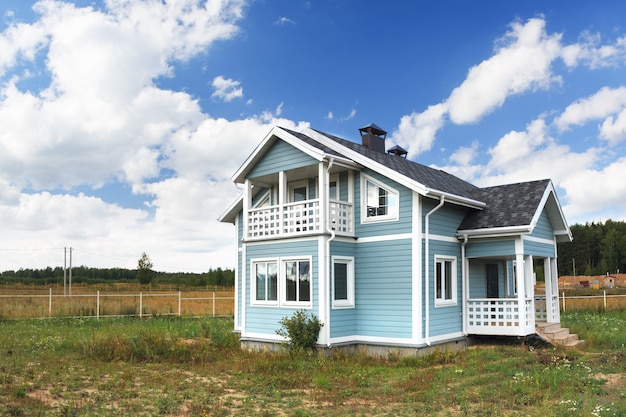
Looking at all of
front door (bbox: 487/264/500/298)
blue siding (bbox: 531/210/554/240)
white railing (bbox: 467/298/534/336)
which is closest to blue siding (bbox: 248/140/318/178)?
white railing (bbox: 467/298/534/336)

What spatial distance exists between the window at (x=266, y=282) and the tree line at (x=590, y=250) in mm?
91848

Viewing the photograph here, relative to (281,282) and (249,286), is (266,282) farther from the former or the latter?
(249,286)

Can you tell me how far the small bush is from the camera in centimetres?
1591

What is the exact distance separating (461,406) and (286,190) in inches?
410

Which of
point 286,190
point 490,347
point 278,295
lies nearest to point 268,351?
point 278,295

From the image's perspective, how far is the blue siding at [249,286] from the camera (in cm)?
1650

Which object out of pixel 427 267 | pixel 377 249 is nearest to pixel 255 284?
pixel 377 249

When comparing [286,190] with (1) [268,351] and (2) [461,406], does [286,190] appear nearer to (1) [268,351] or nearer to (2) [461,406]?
(1) [268,351]

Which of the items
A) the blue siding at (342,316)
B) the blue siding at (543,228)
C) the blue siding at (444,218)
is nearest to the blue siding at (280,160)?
the blue siding at (342,316)

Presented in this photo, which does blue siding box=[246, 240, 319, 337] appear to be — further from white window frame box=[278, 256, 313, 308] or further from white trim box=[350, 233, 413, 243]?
white trim box=[350, 233, 413, 243]

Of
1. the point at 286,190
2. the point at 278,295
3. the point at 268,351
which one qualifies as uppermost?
the point at 286,190

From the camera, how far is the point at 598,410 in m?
8.79

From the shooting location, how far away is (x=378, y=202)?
56.3 feet

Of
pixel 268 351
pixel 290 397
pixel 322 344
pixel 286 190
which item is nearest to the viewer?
pixel 290 397
